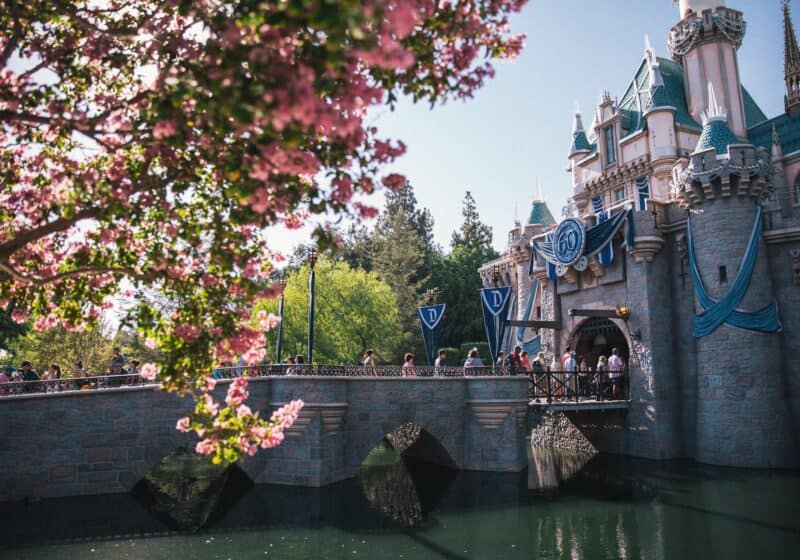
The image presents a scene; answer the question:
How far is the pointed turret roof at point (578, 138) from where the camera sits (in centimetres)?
3109

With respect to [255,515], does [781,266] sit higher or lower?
higher

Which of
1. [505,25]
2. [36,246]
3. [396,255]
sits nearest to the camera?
[505,25]

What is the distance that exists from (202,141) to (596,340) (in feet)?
77.2

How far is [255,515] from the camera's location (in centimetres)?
1337

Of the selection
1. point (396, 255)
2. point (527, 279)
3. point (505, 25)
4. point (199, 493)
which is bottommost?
point (199, 493)

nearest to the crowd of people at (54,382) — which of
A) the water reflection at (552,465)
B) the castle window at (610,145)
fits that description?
the water reflection at (552,465)

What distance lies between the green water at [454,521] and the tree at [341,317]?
15.1 metres

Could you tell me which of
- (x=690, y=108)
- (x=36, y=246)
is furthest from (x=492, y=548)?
(x=690, y=108)

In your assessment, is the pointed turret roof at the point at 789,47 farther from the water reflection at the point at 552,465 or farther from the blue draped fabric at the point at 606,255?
the water reflection at the point at 552,465

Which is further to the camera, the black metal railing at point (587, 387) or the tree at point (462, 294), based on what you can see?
the tree at point (462, 294)

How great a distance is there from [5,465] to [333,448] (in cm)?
795

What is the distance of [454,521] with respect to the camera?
1270 cm

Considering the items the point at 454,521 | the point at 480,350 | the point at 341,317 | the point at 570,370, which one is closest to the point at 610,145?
the point at 570,370

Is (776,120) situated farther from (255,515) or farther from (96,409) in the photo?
(96,409)
